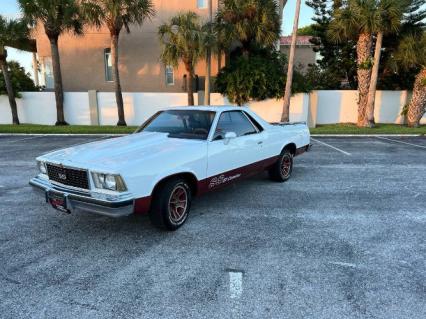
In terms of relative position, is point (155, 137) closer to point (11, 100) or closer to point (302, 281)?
point (302, 281)

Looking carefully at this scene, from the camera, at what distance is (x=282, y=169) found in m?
6.54

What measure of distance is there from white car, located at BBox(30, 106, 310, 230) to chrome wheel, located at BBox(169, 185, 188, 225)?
1 cm

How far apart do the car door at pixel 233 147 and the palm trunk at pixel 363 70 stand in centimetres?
1340

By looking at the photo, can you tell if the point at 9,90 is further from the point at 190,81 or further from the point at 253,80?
the point at 253,80

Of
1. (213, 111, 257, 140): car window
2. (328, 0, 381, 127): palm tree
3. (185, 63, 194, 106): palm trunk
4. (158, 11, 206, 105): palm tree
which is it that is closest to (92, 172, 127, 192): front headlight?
(213, 111, 257, 140): car window

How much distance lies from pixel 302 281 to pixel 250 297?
583mm

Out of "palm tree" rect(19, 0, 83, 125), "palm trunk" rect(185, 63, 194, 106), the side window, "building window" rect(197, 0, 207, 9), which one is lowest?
the side window

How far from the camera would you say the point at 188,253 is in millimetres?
3684

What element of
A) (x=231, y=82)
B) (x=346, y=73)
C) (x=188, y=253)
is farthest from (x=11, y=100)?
(x=346, y=73)

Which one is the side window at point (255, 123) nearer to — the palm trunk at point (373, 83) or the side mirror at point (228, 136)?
the side mirror at point (228, 136)

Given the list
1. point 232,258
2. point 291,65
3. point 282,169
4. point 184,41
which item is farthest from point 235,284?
point 291,65

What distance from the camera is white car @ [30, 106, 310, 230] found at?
3621 millimetres

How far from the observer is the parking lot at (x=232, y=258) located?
278cm

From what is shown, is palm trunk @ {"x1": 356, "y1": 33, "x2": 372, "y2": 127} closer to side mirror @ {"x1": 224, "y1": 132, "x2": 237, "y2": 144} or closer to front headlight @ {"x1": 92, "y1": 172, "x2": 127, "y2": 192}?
side mirror @ {"x1": 224, "y1": 132, "x2": 237, "y2": 144}
